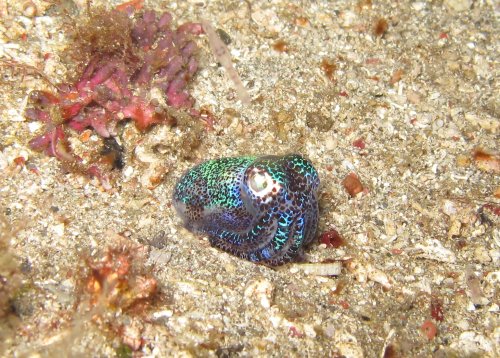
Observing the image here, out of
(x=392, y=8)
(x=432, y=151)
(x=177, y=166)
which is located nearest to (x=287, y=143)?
(x=177, y=166)

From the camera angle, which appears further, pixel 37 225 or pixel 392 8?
pixel 392 8

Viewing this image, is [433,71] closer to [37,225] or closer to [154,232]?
[154,232]

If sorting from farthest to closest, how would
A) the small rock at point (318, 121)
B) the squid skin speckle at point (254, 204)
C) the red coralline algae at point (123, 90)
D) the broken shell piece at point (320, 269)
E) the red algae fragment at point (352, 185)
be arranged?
1. the small rock at point (318, 121)
2. the red algae fragment at point (352, 185)
3. the red coralline algae at point (123, 90)
4. the broken shell piece at point (320, 269)
5. the squid skin speckle at point (254, 204)

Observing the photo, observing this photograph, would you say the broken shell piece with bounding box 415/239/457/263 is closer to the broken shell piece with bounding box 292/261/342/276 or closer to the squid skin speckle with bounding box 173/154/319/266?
the broken shell piece with bounding box 292/261/342/276

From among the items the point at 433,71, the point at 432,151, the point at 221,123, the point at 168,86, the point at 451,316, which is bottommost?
the point at 451,316

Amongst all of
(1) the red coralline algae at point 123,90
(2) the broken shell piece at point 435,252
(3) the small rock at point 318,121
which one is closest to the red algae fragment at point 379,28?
(3) the small rock at point 318,121

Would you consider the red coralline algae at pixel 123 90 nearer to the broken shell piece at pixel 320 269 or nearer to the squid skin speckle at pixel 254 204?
the squid skin speckle at pixel 254 204

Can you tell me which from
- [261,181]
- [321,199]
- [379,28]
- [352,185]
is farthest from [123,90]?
[379,28]

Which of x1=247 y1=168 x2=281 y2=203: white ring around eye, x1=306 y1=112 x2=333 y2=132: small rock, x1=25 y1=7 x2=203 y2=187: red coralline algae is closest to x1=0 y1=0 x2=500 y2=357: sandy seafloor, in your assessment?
x1=306 y1=112 x2=333 y2=132: small rock
